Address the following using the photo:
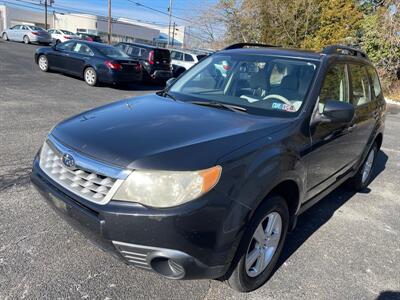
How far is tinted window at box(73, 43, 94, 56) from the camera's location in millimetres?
13598

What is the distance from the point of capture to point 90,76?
Result: 13297 millimetres

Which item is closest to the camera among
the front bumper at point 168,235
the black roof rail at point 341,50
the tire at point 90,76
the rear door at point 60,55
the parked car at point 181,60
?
the front bumper at point 168,235

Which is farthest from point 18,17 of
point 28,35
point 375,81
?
point 375,81

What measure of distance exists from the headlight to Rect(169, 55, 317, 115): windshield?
121 centimetres

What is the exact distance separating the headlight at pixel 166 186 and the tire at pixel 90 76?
462 inches

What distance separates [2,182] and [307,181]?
3231 millimetres

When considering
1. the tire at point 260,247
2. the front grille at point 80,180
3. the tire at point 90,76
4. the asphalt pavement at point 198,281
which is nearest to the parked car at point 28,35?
the tire at point 90,76

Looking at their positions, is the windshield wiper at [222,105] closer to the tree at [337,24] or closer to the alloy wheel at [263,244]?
the alloy wheel at [263,244]

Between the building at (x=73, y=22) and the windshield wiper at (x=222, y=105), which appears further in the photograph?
the building at (x=73, y=22)

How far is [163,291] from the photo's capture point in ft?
8.89

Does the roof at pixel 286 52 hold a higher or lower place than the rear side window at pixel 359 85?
higher

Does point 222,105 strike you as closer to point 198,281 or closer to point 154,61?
point 198,281

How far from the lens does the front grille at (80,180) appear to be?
2271 mm

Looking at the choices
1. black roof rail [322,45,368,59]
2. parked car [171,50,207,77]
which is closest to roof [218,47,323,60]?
black roof rail [322,45,368,59]
